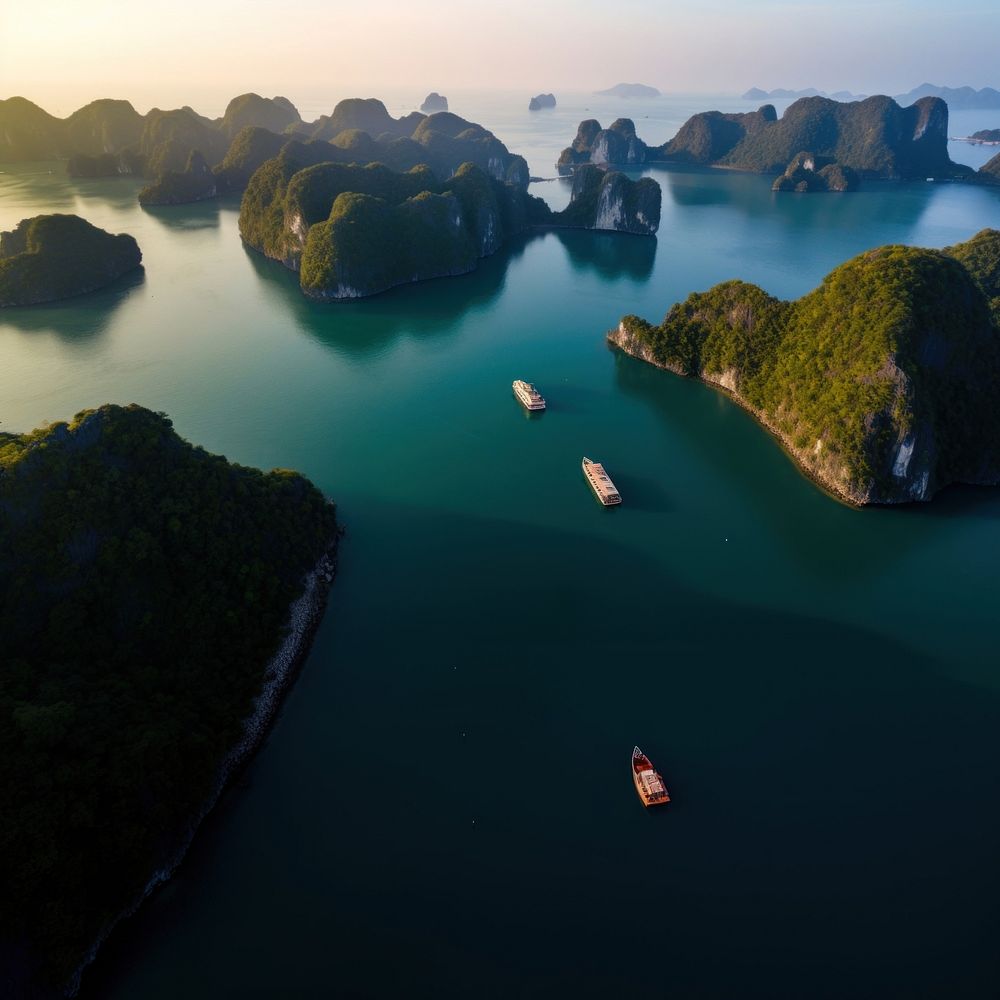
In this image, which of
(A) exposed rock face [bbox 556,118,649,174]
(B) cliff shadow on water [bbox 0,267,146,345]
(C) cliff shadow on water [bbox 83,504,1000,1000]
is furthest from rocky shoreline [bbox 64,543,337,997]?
(A) exposed rock face [bbox 556,118,649,174]

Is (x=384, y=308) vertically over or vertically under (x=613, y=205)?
under

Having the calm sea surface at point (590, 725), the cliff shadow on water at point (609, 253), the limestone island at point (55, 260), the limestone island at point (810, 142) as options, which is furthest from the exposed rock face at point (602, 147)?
the calm sea surface at point (590, 725)

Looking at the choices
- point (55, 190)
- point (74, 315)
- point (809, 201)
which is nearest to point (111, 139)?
point (55, 190)

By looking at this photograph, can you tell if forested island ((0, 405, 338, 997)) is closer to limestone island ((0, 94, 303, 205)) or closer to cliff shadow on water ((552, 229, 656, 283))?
cliff shadow on water ((552, 229, 656, 283))

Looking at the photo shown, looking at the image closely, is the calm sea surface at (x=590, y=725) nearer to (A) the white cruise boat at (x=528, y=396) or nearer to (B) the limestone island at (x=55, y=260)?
(A) the white cruise boat at (x=528, y=396)

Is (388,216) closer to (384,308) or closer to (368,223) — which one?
(368,223)

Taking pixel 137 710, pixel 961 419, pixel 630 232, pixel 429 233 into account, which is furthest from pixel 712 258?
pixel 137 710
